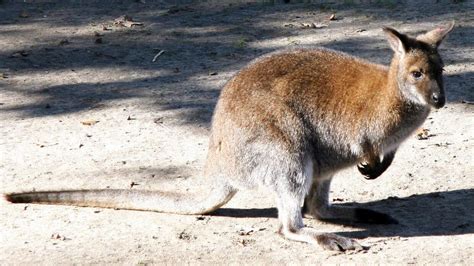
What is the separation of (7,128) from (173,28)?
2902mm

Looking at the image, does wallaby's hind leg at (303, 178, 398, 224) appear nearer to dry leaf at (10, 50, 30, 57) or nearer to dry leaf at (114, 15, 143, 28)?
dry leaf at (10, 50, 30, 57)

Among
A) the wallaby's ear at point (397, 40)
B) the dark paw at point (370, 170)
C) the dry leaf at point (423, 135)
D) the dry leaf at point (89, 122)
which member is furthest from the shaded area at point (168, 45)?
the wallaby's ear at point (397, 40)

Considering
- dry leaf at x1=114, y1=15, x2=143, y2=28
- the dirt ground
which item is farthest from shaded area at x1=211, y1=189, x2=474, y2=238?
dry leaf at x1=114, y1=15, x2=143, y2=28

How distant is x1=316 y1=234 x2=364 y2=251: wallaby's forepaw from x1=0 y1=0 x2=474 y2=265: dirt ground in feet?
0.13

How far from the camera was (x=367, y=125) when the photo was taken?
5141 mm

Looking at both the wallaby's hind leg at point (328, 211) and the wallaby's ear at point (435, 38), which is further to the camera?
the wallaby's hind leg at point (328, 211)

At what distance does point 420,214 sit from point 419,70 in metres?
0.90

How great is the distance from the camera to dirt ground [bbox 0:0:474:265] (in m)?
5.06

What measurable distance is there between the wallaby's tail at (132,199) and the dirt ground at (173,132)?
2.4 inches

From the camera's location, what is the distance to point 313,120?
5137mm

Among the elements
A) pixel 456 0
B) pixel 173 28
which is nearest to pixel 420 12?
pixel 456 0

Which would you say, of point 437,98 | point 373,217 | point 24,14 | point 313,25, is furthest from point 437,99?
point 24,14

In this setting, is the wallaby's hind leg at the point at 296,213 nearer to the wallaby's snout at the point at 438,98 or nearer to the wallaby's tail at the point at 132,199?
the wallaby's tail at the point at 132,199

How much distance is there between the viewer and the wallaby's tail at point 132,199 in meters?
5.39
